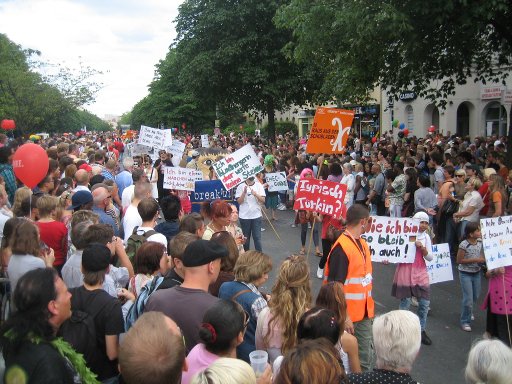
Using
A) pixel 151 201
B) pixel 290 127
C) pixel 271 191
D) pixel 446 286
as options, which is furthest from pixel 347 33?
pixel 290 127

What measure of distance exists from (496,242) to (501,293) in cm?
62

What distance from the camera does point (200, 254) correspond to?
3.38 metres

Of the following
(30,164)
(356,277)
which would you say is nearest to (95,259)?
(356,277)

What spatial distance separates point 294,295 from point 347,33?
9.39m

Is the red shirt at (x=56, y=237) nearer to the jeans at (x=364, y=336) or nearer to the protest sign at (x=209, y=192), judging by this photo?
the jeans at (x=364, y=336)

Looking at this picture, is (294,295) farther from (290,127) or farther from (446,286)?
(290,127)

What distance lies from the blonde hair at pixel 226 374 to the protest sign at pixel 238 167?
6556 mm

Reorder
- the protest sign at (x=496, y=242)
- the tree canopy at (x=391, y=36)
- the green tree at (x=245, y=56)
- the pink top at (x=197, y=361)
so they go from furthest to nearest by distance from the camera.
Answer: the green tree at (x=245, y=56)
the tree canopy at (x=391, y=36)
the protest sign at (x=496, y=242)
the pink top at (x=197, y=361)

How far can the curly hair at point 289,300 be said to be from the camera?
337 centimetres

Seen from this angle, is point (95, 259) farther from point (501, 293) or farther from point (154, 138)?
point (154, 138)

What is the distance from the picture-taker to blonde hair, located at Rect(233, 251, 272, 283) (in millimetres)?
3713

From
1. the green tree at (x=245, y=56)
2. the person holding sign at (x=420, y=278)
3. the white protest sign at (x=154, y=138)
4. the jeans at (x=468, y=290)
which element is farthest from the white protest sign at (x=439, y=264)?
the green tree at (x=245, y=56)

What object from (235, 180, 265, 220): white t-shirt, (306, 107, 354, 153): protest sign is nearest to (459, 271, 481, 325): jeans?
(306, 107, 354, 153): protest sign

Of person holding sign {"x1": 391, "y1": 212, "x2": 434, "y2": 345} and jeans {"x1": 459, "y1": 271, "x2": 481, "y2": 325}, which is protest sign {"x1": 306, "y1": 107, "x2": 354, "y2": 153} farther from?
jeans {"x1": 459, "y1": 271, "x2": 481, "y2": 325}
